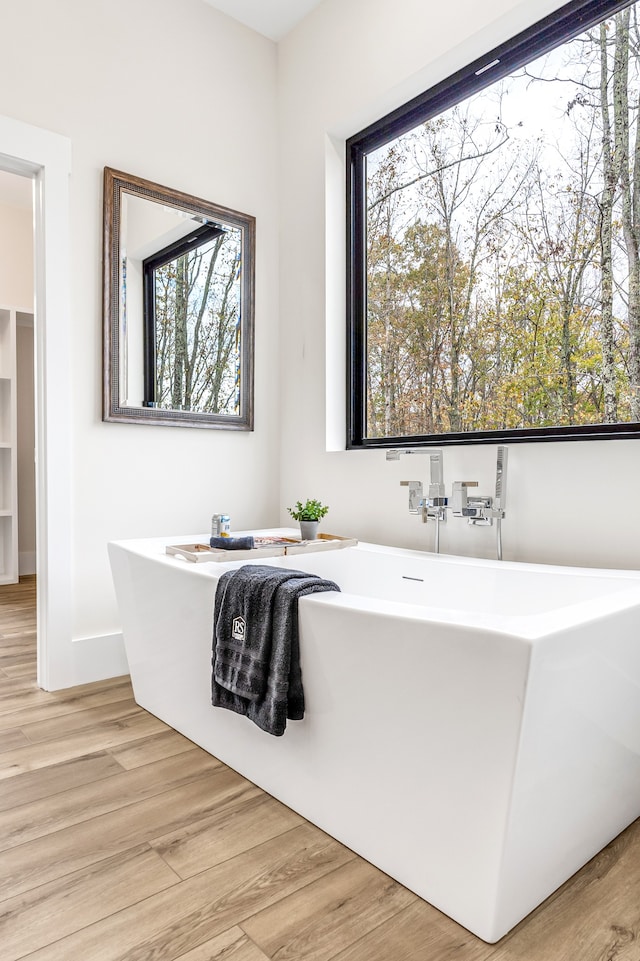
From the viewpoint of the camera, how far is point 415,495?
231cm

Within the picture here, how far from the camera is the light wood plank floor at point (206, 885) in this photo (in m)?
1.14

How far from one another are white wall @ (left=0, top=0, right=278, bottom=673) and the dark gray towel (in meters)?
1.14

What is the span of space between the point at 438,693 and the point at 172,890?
2.33 ft

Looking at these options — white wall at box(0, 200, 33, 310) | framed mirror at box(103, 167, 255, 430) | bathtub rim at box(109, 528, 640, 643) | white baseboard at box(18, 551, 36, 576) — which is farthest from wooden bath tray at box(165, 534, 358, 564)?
white wall at box(0, 200, 33, 310)

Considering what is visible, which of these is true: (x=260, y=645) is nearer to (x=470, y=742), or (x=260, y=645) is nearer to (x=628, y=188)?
(x=470, y=742)

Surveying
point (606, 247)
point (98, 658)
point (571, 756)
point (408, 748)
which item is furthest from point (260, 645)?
point (606, 247)

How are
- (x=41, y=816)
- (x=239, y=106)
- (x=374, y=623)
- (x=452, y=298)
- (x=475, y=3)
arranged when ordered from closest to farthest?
(x=374, y=623) → (x=41, y=816) → (x=475, y=3) → (x=452, y=298) → (x=239, y=106)

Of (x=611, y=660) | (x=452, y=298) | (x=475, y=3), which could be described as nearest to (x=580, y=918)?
(x=611, y=660)

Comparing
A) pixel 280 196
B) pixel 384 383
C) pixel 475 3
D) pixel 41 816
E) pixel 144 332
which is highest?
pixel 475 3

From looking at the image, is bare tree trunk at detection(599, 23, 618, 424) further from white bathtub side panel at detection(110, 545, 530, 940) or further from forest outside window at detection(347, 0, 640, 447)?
white bathtub side panel at detection(110, 545, 530, 940)

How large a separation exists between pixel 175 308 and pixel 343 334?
78 centimetres

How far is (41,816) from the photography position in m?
1.58

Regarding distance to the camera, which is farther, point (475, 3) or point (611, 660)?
point (475, 3)

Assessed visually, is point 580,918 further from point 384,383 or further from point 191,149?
point 191,149
